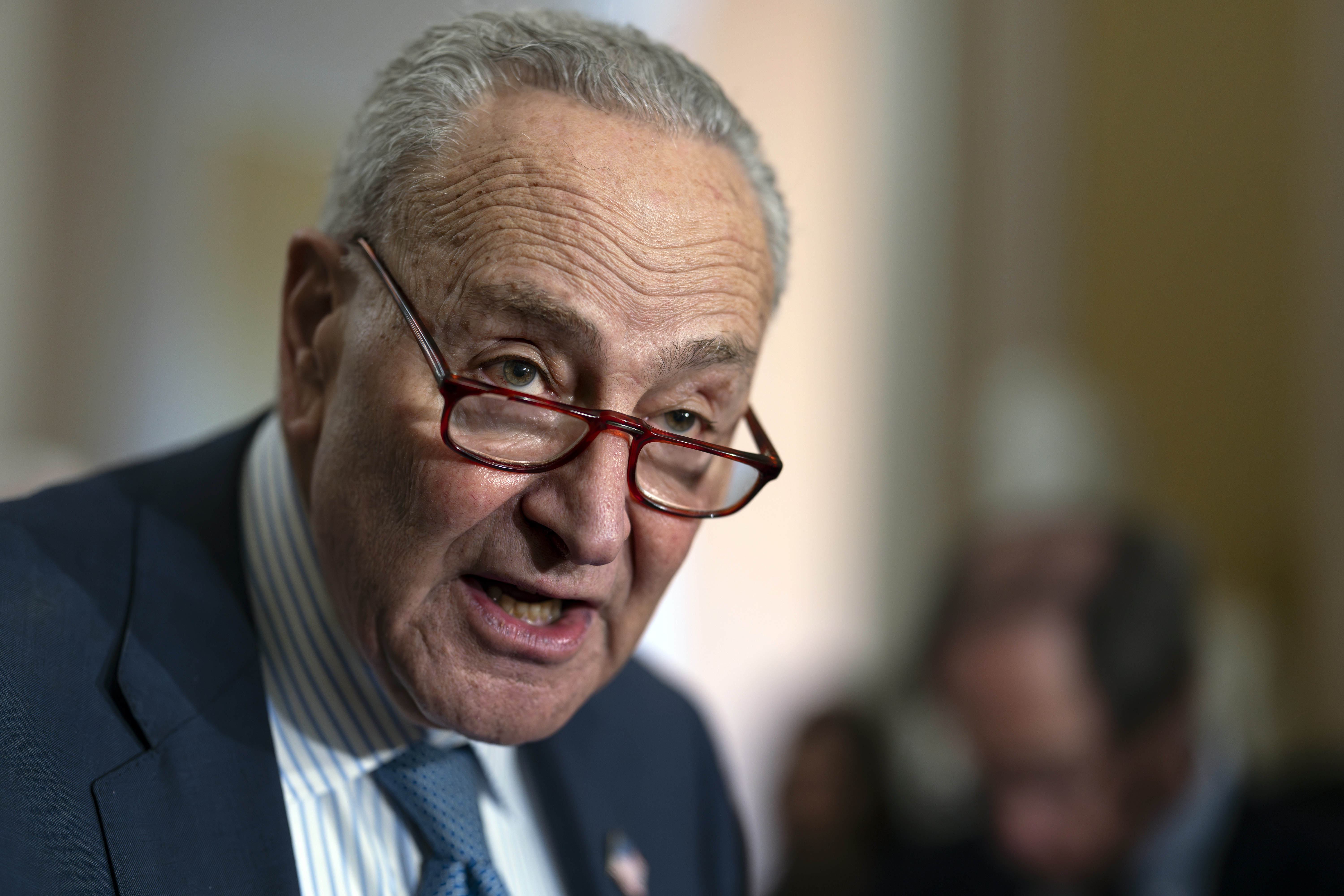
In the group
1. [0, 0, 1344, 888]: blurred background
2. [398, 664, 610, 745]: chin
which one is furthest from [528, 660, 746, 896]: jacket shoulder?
[0, 0, 1344, 888]: blurred background

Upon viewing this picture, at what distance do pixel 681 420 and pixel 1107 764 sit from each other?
211 cm

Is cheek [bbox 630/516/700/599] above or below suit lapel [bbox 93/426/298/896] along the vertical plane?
above

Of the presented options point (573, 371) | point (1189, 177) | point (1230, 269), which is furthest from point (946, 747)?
point (573, 371)

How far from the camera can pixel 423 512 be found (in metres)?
1.05

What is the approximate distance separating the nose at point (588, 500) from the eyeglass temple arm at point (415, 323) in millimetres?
144

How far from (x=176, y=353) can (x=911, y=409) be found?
11.2ft

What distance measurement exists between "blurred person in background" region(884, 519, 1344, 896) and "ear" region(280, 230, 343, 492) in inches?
85.0

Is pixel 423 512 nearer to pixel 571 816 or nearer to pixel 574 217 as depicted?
pixel 574 217

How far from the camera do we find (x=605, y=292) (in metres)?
1.03

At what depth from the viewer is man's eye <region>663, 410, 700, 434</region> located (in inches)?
45.9

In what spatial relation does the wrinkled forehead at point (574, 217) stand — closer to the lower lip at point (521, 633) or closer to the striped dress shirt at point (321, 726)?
the lower lip at point (521, 633)

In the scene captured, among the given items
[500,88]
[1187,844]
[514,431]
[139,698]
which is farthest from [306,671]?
[1187,844]

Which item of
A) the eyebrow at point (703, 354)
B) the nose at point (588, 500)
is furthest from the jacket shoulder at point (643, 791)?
the eyebrow at point (703, 354)

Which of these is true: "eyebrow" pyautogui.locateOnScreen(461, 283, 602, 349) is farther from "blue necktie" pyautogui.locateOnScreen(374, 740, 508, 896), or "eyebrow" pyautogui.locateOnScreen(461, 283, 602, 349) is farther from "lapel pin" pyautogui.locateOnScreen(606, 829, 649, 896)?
"lapel pin" pyautogui.locateOnScreen(606, 829, 649, 896)
